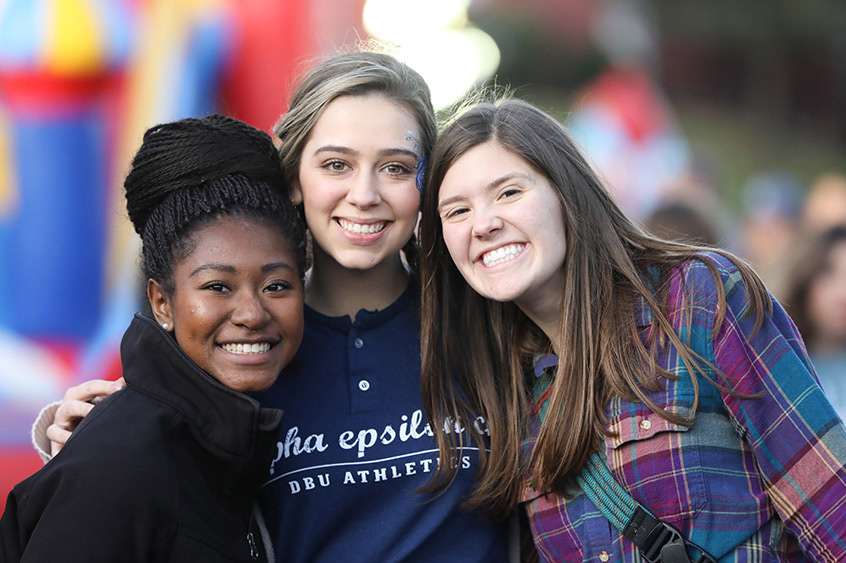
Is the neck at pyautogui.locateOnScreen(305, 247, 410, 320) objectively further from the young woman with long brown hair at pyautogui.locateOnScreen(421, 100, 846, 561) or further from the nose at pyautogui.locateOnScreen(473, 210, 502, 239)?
the nose at pyautogui.locateOnScreen(473, 210, 502, 239)

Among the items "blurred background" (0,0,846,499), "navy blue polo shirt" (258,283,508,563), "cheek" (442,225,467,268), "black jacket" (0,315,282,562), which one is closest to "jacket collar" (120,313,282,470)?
"black jacket" (0,315,282,562)

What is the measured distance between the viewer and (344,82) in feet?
9.04

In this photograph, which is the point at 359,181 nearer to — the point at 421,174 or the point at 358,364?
the point at 421,174

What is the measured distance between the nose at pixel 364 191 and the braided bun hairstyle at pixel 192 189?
0.63 ft

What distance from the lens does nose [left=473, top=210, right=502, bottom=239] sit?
2.50 meters

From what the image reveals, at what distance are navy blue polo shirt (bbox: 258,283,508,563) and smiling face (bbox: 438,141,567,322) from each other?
0.45 metres

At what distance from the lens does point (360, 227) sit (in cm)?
268

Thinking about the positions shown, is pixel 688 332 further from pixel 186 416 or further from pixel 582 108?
pixel 582 108

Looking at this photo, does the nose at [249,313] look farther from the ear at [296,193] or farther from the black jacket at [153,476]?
the ear at [296,193]

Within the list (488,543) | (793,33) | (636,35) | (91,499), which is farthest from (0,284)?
(793,33)

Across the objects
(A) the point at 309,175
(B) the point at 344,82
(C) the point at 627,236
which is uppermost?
(B) the point at 344,82

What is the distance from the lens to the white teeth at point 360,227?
8.81 feet

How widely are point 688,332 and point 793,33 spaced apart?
24.0 m

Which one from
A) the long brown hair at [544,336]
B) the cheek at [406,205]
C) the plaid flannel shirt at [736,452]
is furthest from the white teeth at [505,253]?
the plaid flannel shirt at [736,452]
